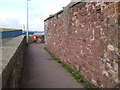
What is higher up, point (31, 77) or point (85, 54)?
point (85, 54)

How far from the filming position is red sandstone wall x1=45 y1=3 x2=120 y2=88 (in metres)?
3.36

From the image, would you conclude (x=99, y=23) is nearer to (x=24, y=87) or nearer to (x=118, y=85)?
(x=118, y=85)

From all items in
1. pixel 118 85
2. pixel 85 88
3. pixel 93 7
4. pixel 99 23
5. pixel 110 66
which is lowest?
pixel 85 88

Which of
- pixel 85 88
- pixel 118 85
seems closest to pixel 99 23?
pixel 118 85

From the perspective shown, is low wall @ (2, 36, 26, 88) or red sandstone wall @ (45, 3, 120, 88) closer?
low wall @ (2, 36, 26, 88)

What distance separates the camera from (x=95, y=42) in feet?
13.9

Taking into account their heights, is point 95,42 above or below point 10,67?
above

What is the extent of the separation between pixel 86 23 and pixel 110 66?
1800 millimetres

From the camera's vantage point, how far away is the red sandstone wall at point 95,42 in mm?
3361

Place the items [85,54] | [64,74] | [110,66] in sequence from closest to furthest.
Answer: [110,66]
[85,54]
[64,74]

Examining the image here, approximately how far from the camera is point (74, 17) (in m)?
6.12

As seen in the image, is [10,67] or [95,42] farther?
[95,42]

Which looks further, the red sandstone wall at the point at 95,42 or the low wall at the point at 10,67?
the red sandstone wall at the point at 95,42

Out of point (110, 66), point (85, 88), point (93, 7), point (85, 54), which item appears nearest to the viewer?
point (110, 66)
